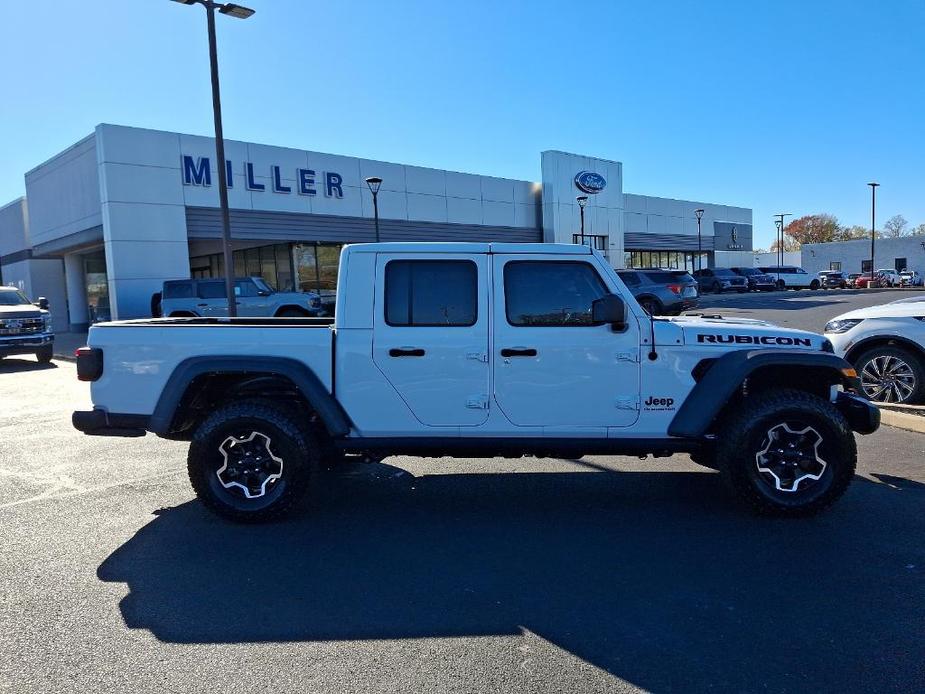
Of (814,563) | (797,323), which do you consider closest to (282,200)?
(797,323)

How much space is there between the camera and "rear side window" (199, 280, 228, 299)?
1905 cm

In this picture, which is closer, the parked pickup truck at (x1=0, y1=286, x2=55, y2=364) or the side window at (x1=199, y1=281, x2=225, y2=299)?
the parked pickup truck at (x1=0, y1=286, x2=55, y2=364)

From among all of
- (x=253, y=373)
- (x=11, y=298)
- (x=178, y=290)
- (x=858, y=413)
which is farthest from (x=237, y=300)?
(x=858, y=413)

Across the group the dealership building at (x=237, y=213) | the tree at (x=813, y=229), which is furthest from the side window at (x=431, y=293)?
the tree at (x=813, y=229)

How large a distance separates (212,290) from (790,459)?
58.4ft

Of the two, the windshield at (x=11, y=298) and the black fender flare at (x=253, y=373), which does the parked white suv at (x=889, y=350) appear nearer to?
the black fender flare at (x=253, y=373)

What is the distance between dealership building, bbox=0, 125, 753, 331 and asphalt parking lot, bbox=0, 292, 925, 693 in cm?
1900

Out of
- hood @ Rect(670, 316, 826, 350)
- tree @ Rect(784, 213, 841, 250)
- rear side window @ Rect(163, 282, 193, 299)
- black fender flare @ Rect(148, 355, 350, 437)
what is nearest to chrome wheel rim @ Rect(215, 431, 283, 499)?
black fender flare @ Rect(148, 355, 350, 437)

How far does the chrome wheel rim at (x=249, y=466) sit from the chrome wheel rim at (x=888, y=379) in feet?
22.3

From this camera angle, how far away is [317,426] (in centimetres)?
481

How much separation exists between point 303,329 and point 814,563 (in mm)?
3582

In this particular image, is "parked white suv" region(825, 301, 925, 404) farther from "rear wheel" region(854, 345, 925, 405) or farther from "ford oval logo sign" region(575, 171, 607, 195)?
"ford oval logo sign" region(575, 171, 607, 195)

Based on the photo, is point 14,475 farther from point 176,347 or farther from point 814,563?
point 814,563

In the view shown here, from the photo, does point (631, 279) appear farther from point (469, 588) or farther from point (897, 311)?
point (469, 588)
